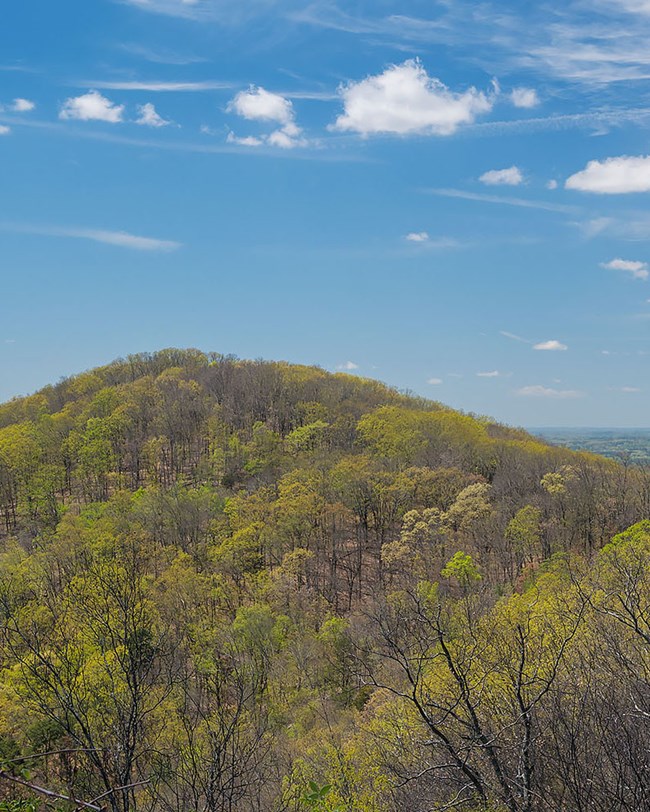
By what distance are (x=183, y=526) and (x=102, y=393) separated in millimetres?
48639

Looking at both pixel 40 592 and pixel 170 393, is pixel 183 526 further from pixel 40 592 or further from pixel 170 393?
pixel 170 393

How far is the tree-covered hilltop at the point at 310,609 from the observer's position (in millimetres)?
8844

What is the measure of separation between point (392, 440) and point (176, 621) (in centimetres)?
4469

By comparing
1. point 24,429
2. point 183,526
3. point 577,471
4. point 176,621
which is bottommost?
point 176,621

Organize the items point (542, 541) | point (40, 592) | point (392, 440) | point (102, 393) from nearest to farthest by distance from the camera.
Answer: point (40, 592) → point (542, 541) → point (392, 440) → point (102, 393)

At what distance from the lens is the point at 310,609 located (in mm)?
45375

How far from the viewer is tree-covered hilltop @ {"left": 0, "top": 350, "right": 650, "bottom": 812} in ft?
29.0

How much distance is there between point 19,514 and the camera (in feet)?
235

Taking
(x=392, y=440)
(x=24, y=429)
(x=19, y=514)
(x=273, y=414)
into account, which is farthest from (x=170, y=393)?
(x=392, y=440)

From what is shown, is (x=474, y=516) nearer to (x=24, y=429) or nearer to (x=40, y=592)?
(x=40, y=592)

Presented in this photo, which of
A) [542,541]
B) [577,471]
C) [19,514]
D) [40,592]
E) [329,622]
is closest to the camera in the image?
[329,622]

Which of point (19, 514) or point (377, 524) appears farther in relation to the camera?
point (19, 514)

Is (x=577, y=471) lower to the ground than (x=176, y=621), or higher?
higher

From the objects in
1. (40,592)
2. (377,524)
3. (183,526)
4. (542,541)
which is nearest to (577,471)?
(542,541)
